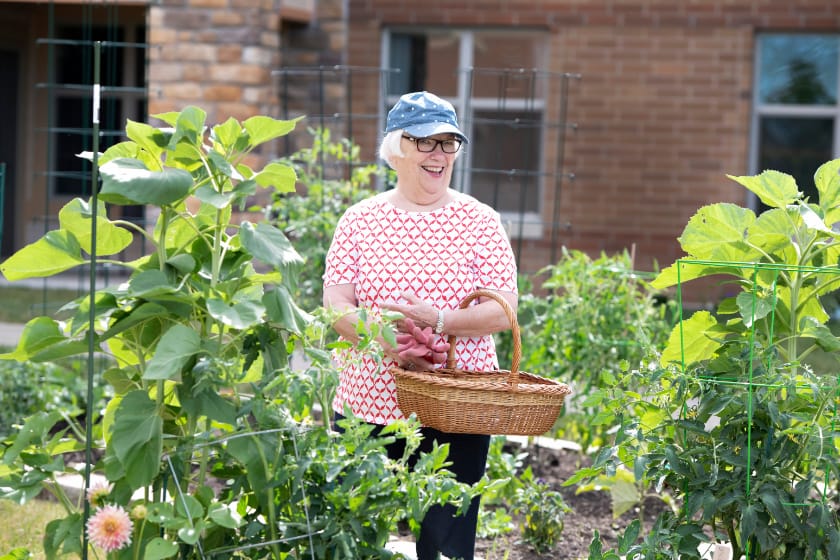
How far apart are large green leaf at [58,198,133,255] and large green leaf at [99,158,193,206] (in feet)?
0.88

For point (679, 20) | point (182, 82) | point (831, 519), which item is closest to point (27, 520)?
point (831, 519)

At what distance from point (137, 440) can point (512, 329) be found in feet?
3.15

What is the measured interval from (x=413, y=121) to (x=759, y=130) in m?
7.88

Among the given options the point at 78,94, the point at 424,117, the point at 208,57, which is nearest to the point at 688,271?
the point at 424,117

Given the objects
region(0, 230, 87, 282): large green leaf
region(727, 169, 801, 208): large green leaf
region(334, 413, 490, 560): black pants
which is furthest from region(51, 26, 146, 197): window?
region(727, 169, 801, 208): large green leaf

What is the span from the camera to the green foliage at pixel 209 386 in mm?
2537

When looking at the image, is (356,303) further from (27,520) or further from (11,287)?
(11,287)

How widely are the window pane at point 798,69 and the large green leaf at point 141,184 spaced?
28.4 ft

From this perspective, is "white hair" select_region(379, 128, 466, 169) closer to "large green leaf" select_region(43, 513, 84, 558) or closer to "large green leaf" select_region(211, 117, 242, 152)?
"large green leaf" select_region(211, 117, 242, 152)

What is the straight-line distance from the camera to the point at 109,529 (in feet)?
8.18

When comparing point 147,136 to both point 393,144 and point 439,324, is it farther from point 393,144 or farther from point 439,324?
point 439,324

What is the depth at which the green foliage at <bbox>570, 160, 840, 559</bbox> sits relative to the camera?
281cm

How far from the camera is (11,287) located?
11.7 metres

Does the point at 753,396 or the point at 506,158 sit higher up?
the point at 506,158
